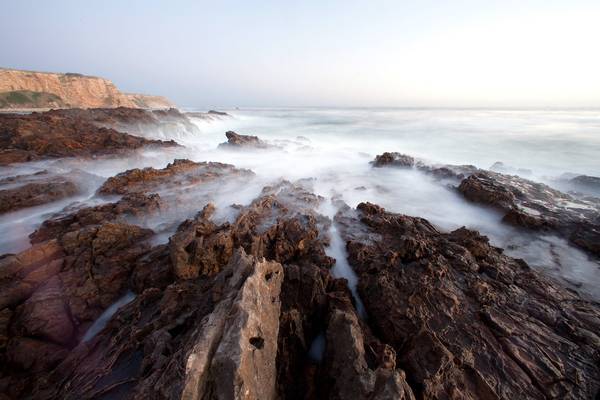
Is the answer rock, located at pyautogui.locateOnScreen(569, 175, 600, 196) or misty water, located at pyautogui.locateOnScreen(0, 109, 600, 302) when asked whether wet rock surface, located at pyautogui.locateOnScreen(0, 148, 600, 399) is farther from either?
rock, located at pyautogui.locateOnScreen(569, 175, 600, 196)

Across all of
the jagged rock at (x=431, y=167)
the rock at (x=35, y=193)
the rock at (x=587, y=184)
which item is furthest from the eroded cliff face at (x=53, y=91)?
the rock at (x=587, y=184)

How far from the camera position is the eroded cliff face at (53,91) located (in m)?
38.1

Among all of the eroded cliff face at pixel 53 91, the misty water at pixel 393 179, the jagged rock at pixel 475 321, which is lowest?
the misty water at pixel 393 179

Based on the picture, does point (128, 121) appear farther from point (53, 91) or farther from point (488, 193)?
point (53, 91)

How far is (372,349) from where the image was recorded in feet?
11.0

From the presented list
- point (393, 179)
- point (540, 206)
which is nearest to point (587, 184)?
point (540, 206)

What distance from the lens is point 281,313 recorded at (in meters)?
3.96

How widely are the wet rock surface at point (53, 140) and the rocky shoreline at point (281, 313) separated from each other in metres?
5.49

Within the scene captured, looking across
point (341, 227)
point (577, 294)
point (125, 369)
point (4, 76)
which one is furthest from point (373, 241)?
point (4, 76)

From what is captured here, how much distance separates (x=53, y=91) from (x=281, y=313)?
60.4 metres

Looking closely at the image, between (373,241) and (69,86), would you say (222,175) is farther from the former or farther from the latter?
(69,86)

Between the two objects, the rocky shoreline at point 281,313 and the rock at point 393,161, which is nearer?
the rocky shoreline at point 281,313

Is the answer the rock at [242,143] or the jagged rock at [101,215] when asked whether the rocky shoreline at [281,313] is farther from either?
the rock at [242,143]

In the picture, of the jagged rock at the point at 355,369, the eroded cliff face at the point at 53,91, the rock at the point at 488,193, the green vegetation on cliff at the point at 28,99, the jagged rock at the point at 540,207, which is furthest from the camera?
the eroded cliff face at the point at 53,91
